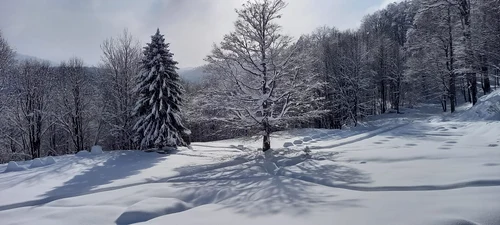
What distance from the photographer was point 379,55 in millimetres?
37781

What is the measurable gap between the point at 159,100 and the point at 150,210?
12.1m

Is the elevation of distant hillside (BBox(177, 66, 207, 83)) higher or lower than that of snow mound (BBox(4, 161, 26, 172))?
higher

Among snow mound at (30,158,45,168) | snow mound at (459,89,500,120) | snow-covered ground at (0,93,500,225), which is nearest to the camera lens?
snow-covered ground at (0,93,500,225)

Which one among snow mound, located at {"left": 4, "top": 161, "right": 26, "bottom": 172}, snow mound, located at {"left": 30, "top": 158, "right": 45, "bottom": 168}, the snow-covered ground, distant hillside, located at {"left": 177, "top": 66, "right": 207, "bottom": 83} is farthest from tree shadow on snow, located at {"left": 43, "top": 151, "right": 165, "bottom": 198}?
distant hillside, located at {"left": 177, "top": 66, "right": 207, "bottom": 83}

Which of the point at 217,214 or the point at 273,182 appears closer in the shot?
the point at 217,214

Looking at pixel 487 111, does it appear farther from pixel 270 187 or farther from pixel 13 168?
pixel 13 168

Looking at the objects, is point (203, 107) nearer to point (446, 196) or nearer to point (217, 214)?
point (217, 214)

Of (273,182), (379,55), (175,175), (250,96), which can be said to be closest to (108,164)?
(175,175)

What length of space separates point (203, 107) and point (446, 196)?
29.6ft

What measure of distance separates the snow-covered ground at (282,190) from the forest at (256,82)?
270 centimetres

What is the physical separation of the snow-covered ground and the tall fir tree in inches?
210

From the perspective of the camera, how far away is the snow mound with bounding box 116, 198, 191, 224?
16.1 feet

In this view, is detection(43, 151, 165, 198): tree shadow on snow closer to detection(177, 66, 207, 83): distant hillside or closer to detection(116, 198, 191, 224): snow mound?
detection(116, 198, 191, 224): snow mound

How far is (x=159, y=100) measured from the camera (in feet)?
54.2
